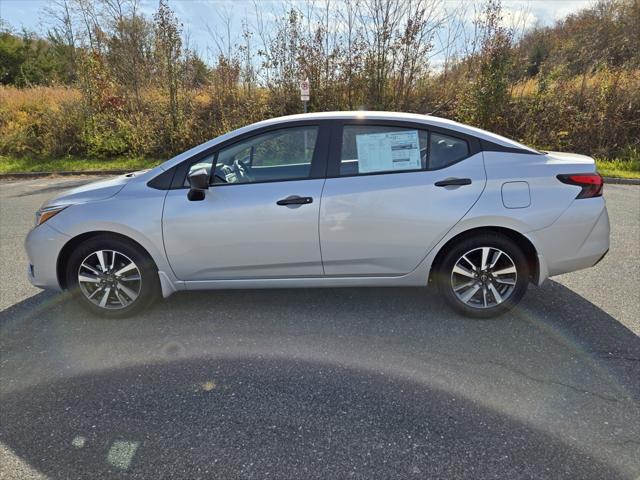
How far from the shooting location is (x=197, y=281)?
3.40m

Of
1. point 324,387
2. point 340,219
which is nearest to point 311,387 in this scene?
point 324,387

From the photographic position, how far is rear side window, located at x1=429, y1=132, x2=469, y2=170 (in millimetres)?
3193

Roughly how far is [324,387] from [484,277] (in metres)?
1.59

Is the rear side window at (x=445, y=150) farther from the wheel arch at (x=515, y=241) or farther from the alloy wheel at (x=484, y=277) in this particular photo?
Result: the alloy wheel at (x=484, y=277)

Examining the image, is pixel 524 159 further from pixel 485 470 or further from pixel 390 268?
pixel 485 470

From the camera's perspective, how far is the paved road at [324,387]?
2035 mm

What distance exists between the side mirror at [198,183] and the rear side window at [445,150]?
1709 millimetres

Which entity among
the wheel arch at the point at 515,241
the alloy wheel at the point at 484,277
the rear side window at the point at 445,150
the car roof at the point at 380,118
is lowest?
the alloy wheel at the point at 484,277

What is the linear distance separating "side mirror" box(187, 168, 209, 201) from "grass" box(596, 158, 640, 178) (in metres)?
10.5

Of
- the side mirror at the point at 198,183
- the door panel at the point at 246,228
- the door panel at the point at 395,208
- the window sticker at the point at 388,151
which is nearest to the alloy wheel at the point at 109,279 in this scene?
the door panel at the point at 246,228

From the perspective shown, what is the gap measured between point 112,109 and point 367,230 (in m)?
13.7

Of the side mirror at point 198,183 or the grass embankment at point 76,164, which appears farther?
the grass embankment at point 76,164

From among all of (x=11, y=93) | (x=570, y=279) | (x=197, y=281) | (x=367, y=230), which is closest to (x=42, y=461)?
(x=197, y=281)

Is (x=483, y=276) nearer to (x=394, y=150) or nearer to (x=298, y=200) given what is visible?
(x=394, y=150)
